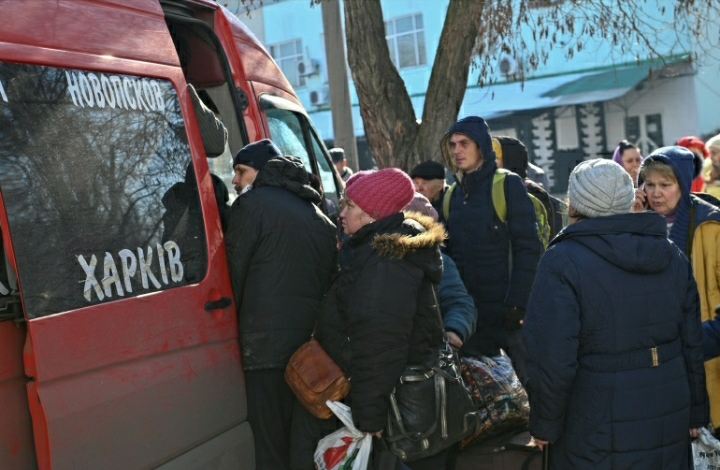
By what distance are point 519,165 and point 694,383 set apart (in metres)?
2.99

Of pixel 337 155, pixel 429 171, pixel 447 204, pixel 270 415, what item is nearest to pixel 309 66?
pixel 337 155

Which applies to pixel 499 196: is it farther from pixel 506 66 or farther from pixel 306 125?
pixel 506 66

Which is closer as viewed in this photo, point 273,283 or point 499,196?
point 273,283

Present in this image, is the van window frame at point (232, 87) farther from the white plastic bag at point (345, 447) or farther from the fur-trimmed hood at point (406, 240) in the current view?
the white plastic bag at point (345, 447)

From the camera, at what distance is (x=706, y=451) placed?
3.91m

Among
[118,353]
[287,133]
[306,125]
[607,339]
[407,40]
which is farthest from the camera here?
[407,40]

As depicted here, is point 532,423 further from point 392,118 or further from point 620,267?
point 392,118

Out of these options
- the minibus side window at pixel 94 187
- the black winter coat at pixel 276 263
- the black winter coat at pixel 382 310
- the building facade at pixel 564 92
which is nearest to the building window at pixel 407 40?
the building facade at pixel 564 92

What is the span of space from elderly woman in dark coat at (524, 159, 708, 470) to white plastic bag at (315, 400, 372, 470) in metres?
0.72

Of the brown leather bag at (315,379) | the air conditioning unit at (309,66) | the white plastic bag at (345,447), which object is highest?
the air conditioning unit at (309,66)

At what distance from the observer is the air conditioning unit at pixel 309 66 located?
27.8m

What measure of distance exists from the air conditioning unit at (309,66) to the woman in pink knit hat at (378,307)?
79.6 ft

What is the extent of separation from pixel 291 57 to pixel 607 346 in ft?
85.1

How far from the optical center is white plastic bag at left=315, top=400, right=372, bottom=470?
3.79 metres
